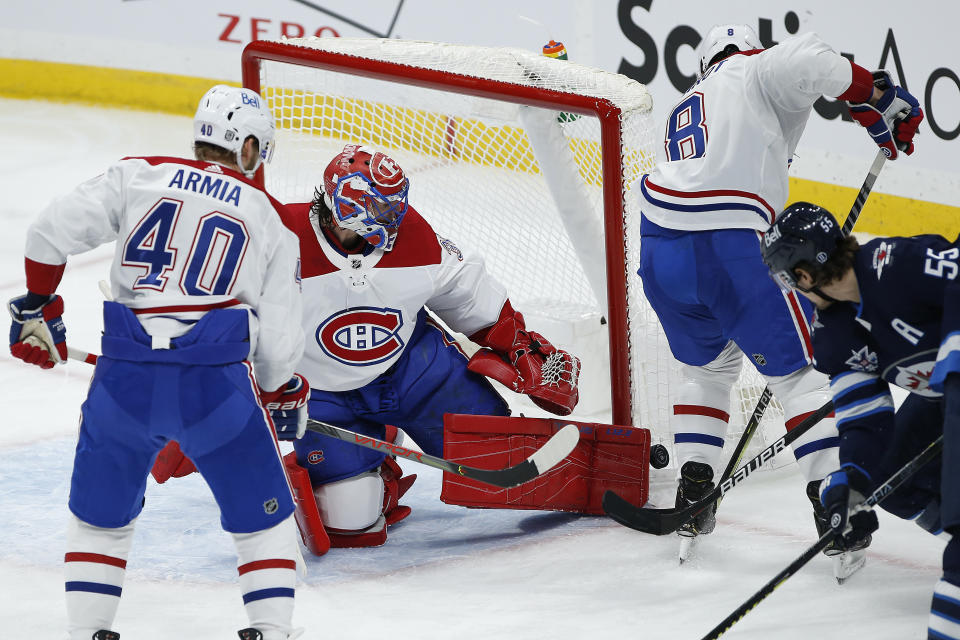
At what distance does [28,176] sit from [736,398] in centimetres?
366

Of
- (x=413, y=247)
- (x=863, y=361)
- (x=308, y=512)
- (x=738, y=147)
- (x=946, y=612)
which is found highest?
(x=738, y=147)

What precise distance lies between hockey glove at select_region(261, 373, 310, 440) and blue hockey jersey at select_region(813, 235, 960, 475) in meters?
0.94

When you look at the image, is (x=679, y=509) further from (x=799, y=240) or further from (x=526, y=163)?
(x=526, y=163)

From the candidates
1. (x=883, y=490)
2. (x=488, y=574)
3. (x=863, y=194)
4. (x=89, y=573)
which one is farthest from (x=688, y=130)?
(x=89, y=573)

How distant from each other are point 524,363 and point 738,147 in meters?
0.72

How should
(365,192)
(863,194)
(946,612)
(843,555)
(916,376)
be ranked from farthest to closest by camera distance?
1. (863,194)
2. (365,192)
3. (843,555)
4. (916,376)
5. (946,612)

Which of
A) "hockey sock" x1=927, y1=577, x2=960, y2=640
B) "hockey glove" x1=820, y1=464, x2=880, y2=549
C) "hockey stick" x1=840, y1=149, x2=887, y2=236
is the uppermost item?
"hockey stick" x1=840, y1=149, x2=887, y2=236

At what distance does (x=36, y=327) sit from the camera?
213cm

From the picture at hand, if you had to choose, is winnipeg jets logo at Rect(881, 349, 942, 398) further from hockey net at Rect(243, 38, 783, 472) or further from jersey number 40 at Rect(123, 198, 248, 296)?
jersey number 40 at Rect(123, 198, 248, 296)

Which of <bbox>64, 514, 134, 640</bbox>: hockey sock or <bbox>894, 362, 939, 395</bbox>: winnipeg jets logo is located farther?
<bbox>64, 514, 134, 640</bbox>: hockey sock

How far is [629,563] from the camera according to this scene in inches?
103

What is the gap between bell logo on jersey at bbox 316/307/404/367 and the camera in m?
2.71

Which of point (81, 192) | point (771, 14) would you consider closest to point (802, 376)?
point (81, 192)

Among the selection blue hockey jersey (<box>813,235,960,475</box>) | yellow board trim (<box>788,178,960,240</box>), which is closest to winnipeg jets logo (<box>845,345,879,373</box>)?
blue hockey jersey (<box>813,235,960,475</box>)
